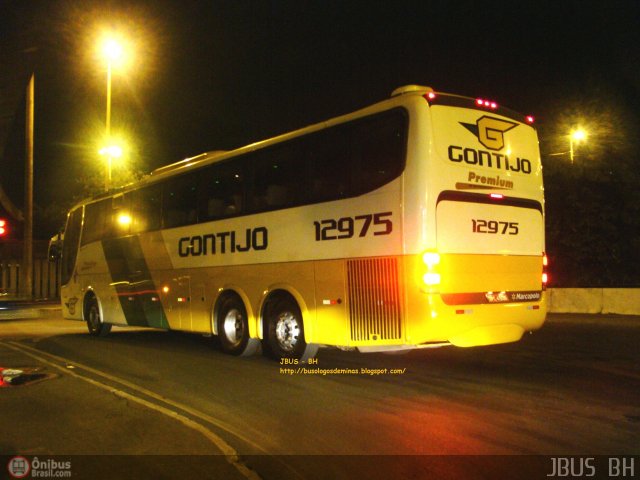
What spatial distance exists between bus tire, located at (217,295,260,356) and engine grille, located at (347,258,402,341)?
9.18 feet

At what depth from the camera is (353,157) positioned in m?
8.91

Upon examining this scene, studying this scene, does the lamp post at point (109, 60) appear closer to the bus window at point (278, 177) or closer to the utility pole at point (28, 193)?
the utility pole at point (28, 193)

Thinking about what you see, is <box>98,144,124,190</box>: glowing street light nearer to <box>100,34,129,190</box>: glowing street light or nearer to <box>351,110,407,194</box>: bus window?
<box>100,34,129,190</box>: glowing street light

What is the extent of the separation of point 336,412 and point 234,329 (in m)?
4.82

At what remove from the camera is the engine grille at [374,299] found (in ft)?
27.0

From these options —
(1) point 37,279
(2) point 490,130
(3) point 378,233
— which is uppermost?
(2) point 490,130

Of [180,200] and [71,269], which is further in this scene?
[71,269]

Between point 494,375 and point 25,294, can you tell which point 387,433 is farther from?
point 25,294

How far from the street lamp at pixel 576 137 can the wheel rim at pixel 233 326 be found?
18281 mm

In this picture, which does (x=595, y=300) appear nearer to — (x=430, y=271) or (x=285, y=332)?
(x=285, y=332)

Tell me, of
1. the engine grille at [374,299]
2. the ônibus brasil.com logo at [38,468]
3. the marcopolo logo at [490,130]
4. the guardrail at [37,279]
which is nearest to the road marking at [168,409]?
the ônibus brasil.com logo at [38,468]

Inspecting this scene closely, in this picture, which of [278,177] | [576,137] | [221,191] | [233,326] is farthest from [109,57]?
[576,137]

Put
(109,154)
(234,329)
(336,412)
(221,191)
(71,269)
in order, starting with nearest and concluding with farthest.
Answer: (336,412) < (234,329) < (221,191) < (71,269) < (109,154)

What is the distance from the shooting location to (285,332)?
10.2 meters
